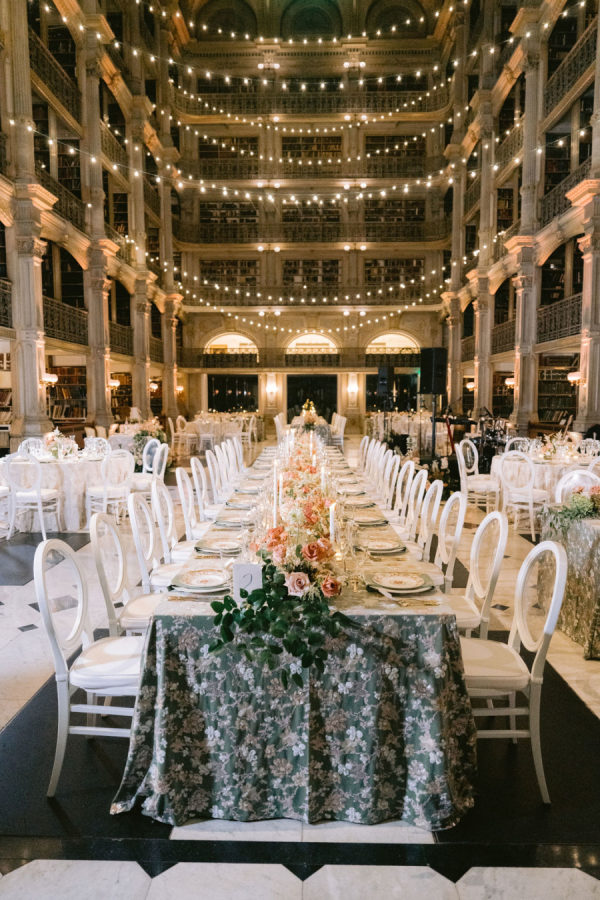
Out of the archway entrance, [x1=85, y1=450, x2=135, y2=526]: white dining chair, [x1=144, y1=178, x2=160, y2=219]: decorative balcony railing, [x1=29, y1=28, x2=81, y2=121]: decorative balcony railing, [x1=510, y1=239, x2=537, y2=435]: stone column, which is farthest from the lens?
the archway entrance

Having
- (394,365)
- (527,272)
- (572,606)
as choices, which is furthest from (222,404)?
(572,606)

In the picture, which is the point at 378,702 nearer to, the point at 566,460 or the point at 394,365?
the point at 566,460

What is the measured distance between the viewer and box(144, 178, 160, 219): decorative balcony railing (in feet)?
57.9

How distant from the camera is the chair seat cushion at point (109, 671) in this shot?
7.71ft

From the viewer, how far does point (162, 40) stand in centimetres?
1820

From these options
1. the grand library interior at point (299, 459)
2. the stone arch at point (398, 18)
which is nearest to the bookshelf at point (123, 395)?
the grand library interior at point (299, 459)

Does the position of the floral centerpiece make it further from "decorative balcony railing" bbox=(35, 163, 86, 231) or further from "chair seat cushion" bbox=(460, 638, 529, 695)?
"decorative balcony railing" bbox=(35, 163, 86, 231)

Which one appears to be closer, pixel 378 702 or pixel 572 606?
pixel 378 702

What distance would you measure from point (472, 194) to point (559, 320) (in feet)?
24.7

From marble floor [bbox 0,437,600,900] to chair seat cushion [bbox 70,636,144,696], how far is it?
1.37 feet

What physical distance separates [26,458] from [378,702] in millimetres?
5867

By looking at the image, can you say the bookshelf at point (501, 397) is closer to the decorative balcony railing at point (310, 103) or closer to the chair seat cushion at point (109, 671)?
the decorative balcony railing at point (310, 103)

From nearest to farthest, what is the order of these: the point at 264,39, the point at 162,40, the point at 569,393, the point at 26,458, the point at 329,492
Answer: the point at 329,492
the point at 26,458
the point at 569,393
the point at 162,40
the point at 264,39

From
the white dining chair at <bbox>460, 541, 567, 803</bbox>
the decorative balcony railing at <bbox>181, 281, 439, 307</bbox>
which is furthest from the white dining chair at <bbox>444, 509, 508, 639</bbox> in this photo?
the decorative balcony railing at <bbox>181, 281, 439, 307</bbox>
